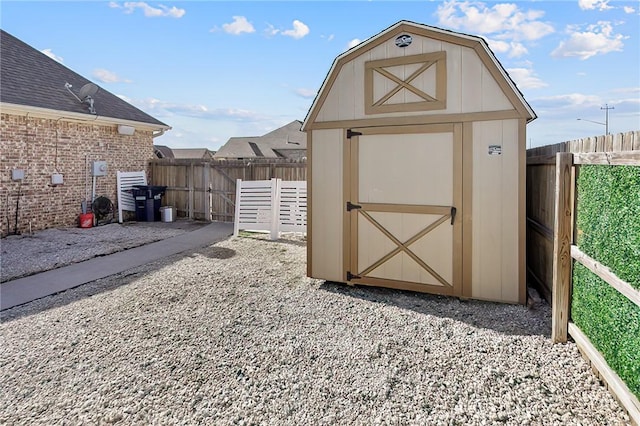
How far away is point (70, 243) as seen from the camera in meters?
8.25

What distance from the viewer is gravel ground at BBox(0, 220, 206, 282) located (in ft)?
21.4

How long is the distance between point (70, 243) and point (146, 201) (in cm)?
339

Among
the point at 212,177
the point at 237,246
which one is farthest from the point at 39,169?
the point at 237,246

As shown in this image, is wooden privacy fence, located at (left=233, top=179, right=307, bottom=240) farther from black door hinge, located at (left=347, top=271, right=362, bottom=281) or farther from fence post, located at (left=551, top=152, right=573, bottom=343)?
fence post, located at (left=551, top=152, right=573, bottom=343)

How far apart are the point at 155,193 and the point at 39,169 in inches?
116

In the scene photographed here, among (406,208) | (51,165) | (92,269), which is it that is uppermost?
(51,165)

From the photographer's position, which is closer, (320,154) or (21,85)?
(320,154)

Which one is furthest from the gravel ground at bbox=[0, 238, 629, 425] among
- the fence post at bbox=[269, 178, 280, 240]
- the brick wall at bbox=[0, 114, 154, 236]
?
the brick wall at bbox=[0, 114, 154, 236]

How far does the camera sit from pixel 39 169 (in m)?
9.45

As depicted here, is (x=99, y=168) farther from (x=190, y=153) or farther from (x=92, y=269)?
(x=190, y=153)

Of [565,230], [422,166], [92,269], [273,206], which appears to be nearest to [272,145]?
[273,206]

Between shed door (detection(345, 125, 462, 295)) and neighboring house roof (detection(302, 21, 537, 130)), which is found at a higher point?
neighboring house roof (detection(302, 21, 537, 130))

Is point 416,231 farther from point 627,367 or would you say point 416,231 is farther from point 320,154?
point 627,367

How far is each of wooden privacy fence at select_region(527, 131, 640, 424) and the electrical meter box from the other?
1084 cm
